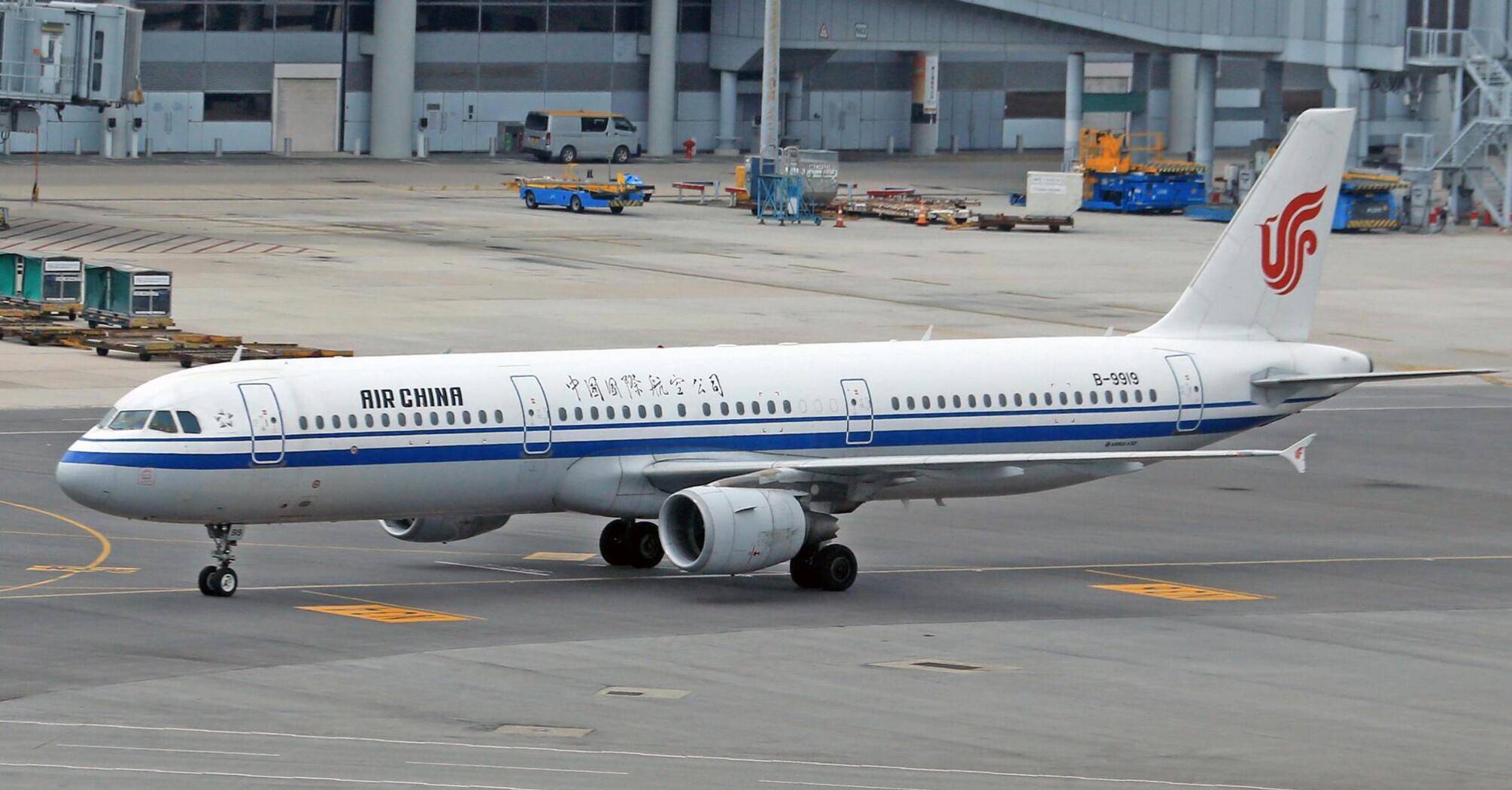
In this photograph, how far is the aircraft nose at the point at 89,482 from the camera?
3525cm

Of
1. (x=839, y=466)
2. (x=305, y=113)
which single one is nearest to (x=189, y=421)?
(x=839, y=466)

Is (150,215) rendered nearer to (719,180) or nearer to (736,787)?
(719,180)

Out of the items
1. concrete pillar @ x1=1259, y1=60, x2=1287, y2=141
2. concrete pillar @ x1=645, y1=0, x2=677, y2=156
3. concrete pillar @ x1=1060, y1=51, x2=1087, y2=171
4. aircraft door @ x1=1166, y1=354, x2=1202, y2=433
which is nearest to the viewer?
aircraft door @ x1=1166, y1=354, x2=1202, y2=433

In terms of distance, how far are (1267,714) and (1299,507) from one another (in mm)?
20065

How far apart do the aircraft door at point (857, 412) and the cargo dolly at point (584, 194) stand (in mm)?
81047

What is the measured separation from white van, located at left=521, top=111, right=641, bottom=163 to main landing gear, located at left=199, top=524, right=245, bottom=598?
115261 mm

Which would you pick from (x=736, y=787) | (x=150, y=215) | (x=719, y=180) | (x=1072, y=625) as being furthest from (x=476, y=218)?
(x=736, y=787)

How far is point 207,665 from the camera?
31406 mm

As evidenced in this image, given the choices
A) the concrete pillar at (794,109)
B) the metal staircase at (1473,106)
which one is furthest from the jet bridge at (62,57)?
the metal staircase at (1473,106)

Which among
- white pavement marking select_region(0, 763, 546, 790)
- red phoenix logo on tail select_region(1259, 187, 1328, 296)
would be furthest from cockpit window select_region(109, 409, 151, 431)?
red phoenix logo on tail select_region(1259, 187, 1328, 296)

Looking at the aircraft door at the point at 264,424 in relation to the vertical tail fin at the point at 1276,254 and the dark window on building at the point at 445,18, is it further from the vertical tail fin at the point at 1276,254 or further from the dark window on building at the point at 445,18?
the dark window on building at the point at 445,18

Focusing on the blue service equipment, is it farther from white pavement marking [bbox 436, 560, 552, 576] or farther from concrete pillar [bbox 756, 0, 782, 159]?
white pavement marking [bbox 436, 560, 552, 576]

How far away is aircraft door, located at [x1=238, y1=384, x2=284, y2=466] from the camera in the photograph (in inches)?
1406

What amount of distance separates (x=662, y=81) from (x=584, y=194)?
39.1 meters
